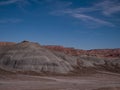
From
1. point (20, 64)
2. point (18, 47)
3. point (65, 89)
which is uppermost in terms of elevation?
point (18, 47)

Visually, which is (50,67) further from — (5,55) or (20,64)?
(5,55)

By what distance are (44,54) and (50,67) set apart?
23.0ft

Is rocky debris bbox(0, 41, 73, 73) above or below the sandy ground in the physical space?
above

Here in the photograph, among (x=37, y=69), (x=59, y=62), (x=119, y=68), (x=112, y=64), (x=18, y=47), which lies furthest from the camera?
(x=112, y=64)

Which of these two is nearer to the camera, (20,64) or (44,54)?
(20,64)

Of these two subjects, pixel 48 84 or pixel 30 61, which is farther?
pixel 30 61

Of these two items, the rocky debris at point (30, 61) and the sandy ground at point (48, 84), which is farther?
the rocky debris at point (30, 61)

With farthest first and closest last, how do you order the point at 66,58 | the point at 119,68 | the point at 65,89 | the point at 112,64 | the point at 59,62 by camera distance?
the point at 112,64 < the point at 119,68 < the point at 66,58 < the point at 59,62 < the point at 65,89

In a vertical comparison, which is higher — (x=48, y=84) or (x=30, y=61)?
(x=30, y=61)

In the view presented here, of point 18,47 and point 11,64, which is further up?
point 18,47

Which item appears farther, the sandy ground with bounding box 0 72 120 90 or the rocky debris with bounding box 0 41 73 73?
the rocky debris with bounding box 0 41 73 73

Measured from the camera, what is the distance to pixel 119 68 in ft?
418

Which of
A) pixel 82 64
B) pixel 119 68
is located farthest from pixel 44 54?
pixel 119 68

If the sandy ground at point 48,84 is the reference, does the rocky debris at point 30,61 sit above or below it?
above
